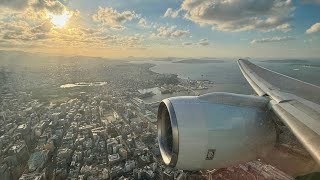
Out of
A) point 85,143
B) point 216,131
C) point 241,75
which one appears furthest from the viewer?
point 241,75

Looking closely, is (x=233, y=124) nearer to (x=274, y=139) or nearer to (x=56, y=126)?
(x=274, y=139)


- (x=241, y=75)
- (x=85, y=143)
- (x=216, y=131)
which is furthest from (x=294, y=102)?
(x=241, y=75)

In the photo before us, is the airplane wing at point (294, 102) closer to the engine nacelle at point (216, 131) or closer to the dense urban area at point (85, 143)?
the engine nacelle at point (216, 131)

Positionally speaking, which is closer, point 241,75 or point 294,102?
point 294,102

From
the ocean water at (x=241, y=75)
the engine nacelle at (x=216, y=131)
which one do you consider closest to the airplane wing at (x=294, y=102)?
the engine nacelle at (x=216, y=131)

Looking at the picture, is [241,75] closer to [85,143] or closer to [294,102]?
[85,143]

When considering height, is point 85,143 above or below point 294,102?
below

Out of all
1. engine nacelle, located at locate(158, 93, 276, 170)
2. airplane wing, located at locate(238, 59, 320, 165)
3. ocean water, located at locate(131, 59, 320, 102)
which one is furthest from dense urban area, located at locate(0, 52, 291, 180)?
ocean water, located at locate(131, 59, 320, 102)
